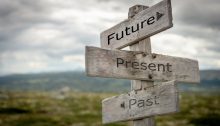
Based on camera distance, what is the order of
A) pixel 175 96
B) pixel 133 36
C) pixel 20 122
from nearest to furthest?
pixel 175 96 < pixel 133 36 < pixel 20 122

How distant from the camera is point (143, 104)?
4.97 meters

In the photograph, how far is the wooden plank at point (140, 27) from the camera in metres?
4.89

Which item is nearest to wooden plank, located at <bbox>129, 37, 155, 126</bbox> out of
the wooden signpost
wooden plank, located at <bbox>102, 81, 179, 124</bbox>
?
the wooden signpost

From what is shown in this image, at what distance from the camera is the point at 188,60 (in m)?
5.54

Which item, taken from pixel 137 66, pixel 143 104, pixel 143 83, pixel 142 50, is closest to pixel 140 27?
pixel 142 50

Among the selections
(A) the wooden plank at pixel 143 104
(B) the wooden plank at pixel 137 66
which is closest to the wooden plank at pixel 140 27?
(B) the wooden plank at pixel 137 66

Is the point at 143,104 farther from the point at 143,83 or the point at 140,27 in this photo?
the point at 140,27

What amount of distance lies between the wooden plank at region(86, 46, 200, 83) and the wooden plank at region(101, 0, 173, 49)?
32 centimetres

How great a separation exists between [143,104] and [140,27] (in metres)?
1.08

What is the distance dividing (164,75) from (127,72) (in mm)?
564

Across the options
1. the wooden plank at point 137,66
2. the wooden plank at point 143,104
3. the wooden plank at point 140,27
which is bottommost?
the wooden plank at point 143,104

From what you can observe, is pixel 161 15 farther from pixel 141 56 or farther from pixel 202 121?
pixel 202 121

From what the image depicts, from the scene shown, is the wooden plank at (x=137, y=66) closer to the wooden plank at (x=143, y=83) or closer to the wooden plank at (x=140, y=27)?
the wooden plank at (x=143, y=83)

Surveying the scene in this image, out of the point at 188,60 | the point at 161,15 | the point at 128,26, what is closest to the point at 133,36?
the point at 128,26
